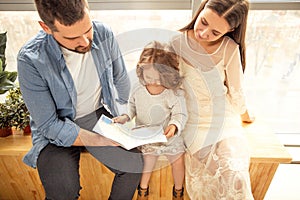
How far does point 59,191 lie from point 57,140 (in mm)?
192

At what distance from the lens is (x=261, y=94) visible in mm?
1861

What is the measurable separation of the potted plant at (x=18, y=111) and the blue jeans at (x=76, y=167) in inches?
10.9

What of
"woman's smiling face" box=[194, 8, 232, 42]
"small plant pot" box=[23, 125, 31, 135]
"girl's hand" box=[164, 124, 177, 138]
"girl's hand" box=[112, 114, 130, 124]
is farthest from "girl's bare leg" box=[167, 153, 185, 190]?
"small plant pot" box=[23, 125, 31, 135]

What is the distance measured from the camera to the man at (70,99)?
3.27 feet

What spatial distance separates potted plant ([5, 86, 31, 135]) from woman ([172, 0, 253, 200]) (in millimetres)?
731

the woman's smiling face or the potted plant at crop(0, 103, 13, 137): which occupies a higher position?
the woman's smiling face

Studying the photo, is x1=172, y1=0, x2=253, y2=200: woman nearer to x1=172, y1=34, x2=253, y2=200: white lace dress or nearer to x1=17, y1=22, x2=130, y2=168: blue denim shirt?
x1=172, y1=34, x2=253, y2=200: white lace dress

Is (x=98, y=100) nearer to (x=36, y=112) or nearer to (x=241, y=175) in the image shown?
(x=36, y=112)

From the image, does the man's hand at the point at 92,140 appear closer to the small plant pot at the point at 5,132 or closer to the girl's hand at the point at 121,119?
the girl's hand at the point at 121,119

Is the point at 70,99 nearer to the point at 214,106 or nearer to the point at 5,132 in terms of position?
the point at 5,132

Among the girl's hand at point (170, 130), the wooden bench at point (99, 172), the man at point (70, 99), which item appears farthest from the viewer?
the wooden bench at point (99, 172)

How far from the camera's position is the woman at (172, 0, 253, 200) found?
42.2 inches

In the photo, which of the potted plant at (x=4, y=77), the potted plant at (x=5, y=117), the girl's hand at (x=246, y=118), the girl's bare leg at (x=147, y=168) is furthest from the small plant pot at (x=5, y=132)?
the girl's hand at (x=246, y=118)

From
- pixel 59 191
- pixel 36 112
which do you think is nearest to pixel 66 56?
pixel 36 112
